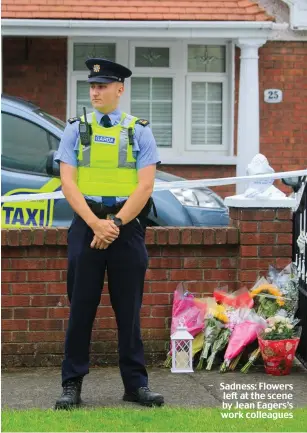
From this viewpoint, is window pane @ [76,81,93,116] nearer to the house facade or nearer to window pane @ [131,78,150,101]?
the house facade

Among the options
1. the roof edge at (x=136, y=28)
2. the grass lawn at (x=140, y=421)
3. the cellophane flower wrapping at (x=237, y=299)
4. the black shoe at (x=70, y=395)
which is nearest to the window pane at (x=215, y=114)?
the roof edge at (x=136, y=28)

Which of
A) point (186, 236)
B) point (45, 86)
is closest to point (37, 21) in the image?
point (45, 86)

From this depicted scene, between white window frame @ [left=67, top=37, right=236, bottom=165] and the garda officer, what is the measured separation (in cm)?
899

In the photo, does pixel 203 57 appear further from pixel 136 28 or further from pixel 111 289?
pixel 111 289

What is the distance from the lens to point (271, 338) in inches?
297

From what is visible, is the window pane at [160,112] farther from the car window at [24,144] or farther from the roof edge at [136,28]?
the car window at [24,144]

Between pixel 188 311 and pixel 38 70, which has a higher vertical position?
pixel 38 70

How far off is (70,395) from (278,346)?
5.18ft

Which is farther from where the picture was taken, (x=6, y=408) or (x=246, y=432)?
(x=6, y=408)

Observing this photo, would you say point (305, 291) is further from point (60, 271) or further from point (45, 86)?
point (45, 86)

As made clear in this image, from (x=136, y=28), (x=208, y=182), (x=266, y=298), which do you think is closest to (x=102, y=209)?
(x=266, y=298)

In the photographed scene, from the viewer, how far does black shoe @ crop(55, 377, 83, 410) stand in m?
6.49

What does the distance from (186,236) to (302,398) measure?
1.65 m

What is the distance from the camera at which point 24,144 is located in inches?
419
